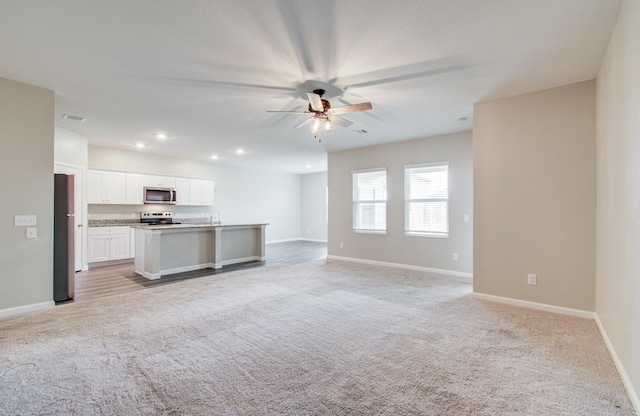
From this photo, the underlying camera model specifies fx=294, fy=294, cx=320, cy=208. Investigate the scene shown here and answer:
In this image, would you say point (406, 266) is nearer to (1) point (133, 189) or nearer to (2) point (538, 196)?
(2) point (538, 196)

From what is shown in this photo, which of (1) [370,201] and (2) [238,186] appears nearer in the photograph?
(1) [370,201]

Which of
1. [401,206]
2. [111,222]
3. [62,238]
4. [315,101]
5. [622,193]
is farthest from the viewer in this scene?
[111,222]

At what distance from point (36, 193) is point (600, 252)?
6528 mm

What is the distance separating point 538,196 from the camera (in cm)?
370

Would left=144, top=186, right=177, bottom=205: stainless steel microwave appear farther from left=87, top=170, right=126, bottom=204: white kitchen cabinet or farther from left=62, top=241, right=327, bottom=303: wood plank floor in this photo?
left=62, top=241, right=327, bottom=303: wood plank floor

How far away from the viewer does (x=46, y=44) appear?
270 centimetres

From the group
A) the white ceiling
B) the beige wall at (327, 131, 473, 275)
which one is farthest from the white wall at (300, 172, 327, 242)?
the white ceiling

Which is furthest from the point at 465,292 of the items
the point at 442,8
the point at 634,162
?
the point at 442,8

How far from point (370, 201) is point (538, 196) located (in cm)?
349

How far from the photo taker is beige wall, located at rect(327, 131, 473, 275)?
18.2 ft

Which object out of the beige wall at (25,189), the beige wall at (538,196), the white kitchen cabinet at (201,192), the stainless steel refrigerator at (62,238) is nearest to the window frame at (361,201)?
the beige wall at (538,196)

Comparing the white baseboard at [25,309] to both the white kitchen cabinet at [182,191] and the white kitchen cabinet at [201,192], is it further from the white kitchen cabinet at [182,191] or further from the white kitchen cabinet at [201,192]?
the white kitchen cabinet at [201,192]

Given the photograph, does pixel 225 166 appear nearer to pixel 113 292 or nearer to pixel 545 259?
pixel 113 292

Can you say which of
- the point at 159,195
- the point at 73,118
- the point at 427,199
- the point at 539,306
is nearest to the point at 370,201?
the point at 427,199
